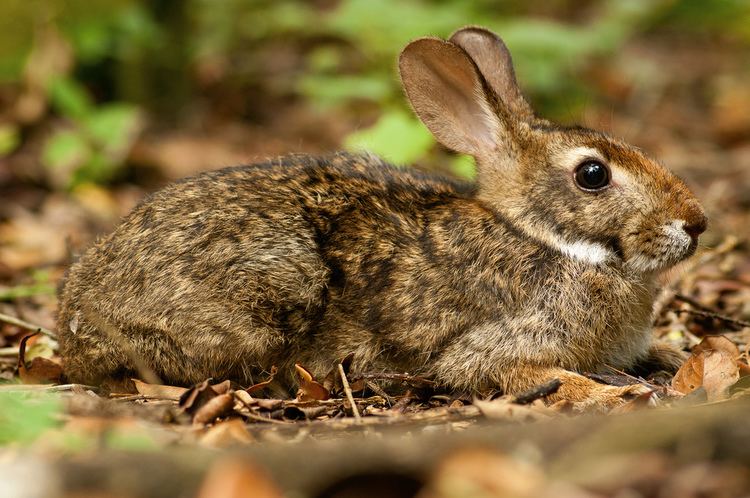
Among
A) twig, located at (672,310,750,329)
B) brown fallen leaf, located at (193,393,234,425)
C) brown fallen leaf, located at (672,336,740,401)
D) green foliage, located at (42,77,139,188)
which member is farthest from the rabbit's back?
green foliage, located at (42,77,139,188)

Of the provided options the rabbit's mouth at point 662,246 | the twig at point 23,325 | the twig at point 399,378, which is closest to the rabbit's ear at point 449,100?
the rabbit's mouth at point 662,246

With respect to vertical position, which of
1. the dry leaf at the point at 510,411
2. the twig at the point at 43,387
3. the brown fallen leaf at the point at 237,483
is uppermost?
the twig at the point at 43,387

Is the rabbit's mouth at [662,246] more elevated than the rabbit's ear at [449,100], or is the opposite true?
the rabbit's ear at [449,100]

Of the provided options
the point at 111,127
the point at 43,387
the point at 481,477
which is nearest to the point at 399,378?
the point at 43,387

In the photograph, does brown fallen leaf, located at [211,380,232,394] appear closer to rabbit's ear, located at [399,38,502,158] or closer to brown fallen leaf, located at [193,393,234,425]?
brown fallen leaf, located at [193,393,234,425]

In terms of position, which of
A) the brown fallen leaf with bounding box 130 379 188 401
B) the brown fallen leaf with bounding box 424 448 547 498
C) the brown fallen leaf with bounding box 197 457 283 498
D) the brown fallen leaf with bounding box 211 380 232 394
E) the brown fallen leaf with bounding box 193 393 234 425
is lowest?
the brown fallen leaf with bounding box 424 448 547 498

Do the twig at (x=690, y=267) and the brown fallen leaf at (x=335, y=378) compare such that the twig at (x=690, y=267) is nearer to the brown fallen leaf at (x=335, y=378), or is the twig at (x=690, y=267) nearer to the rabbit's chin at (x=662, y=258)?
the rabbit's chin at (x=662, y=258)

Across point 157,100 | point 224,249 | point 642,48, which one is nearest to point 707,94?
point 642,48
